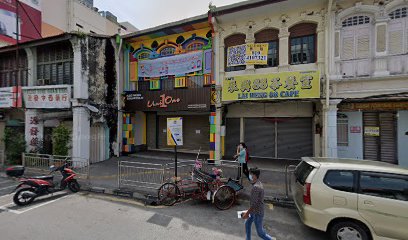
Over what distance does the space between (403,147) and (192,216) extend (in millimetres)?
9623

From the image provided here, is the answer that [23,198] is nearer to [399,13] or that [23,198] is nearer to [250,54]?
[250,54]

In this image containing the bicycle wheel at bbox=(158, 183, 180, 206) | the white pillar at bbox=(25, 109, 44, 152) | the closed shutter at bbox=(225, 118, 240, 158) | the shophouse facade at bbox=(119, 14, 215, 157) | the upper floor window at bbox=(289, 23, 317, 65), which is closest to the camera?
the bicycle wheel at bbox=(158, 183, 180, 206)

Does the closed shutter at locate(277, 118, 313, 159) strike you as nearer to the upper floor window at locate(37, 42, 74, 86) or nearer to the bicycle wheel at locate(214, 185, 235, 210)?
the bicycle wheel at locate(214, 185, 235, 210)

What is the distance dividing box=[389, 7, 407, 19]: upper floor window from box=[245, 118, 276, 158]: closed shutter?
21.7 ft

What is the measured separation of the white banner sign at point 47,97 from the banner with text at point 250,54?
8.88 m

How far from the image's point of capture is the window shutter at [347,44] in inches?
352

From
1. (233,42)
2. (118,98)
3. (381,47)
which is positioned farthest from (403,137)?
(118,98)

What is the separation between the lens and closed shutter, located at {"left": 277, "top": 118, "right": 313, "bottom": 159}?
1177 cm

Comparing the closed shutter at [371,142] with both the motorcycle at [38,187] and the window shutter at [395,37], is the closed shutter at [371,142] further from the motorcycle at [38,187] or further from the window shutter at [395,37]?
the motorcycle at [38,187]

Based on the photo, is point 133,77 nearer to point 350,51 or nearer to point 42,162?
point 42,162

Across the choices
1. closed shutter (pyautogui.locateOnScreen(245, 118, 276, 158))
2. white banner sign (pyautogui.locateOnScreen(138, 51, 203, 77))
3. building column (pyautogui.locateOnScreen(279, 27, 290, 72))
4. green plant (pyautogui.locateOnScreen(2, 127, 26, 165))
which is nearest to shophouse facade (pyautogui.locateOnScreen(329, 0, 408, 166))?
building column (pyautogui.locateOnScreen(279, 27, 290, 72))

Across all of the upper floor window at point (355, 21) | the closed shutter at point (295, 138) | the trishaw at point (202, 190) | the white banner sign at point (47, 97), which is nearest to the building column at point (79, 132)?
the white banner sign at point (47, 97)

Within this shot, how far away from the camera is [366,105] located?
9.16 m

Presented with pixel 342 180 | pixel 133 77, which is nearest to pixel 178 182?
pixel 342 180
